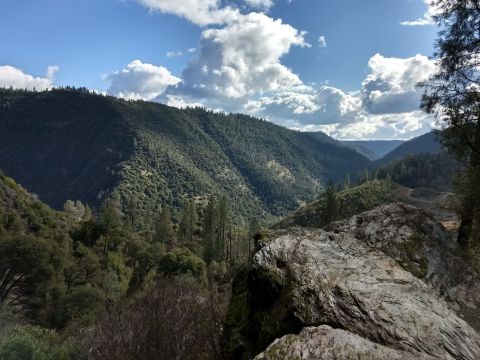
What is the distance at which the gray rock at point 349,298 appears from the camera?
6.58 m

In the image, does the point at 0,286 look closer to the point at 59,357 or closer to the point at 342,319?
the point at 59,357

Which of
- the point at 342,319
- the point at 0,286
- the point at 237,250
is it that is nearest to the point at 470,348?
the point at 342,319

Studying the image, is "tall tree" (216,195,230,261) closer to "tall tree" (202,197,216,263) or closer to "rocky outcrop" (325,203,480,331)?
"tall tree" (202,197,216,263)

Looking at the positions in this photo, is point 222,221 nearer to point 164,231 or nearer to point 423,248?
point 164,231

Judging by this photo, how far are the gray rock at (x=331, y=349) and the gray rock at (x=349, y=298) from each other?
33 cm

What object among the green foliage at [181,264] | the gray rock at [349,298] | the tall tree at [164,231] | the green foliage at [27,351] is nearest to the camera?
the gray rock at [349,298]

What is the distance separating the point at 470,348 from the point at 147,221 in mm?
199679

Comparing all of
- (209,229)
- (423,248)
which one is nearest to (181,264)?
(209,229)

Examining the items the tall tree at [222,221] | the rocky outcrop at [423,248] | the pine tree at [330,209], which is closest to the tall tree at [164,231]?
the tall tree at [222,221]

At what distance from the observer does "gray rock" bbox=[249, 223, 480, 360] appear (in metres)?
6.58

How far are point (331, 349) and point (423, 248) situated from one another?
6.41 meters

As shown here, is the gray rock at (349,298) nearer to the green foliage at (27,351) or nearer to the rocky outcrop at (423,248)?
the rocky outcrop at (423,248)

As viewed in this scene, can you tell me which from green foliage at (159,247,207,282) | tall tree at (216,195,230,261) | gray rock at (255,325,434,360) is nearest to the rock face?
gray rock at (255,325,434,360)

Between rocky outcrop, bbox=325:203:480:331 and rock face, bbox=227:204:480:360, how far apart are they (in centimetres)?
3
